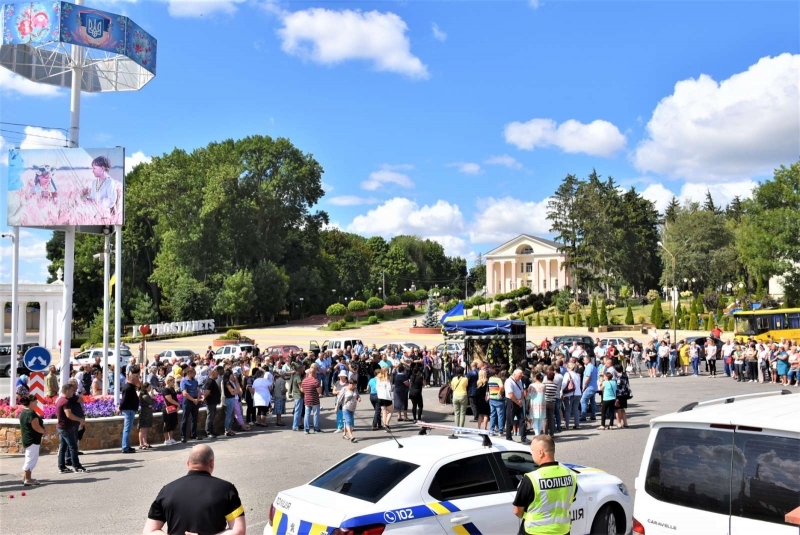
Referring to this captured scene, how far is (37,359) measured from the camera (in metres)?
14.2

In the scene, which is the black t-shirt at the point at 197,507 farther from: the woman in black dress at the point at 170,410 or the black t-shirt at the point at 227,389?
the black t-shirt at the point at 227,389

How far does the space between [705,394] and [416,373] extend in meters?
11.1

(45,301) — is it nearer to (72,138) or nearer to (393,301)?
(72,138)

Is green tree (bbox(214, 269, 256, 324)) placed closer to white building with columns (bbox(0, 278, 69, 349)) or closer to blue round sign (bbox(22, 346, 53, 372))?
white building with columns (bbox(0, 278, 69, 349))

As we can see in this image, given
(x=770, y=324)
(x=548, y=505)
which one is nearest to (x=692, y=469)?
(x=548, y=505)

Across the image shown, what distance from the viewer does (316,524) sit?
5.36m

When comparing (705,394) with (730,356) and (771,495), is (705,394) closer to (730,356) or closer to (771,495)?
(730,356)

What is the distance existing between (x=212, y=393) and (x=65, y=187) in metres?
6.50

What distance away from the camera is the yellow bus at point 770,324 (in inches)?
1459

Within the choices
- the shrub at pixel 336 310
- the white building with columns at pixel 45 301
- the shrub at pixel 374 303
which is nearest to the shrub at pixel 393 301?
the shrub at pixel 374 303

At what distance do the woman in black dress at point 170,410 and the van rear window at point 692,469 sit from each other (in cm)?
1213

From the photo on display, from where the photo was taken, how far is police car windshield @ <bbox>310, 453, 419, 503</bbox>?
5.76 metres

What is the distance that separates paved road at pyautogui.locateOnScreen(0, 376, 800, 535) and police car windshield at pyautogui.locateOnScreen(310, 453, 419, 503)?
2763mm

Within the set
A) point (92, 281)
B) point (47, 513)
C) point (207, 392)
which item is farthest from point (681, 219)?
point (47, 513)
